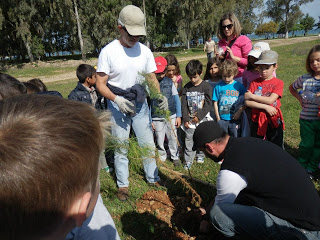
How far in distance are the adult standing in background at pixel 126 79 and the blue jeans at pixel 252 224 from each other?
961mm

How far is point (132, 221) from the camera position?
2648 mm

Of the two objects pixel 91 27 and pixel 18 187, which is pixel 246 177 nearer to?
pixel 18 187

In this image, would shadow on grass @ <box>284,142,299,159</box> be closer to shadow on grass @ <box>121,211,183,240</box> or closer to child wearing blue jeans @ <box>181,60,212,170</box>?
child wearing blue jeans @ <box>181,60,212,170</box>

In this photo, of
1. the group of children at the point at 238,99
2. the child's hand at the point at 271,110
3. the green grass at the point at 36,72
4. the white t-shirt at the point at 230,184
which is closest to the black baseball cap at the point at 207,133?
the white t-shirt at the point at 230,184

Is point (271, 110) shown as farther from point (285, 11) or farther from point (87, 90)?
point (285, 11)

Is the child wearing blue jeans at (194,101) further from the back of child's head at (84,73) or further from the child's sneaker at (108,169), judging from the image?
the back of child's head at (84,73)

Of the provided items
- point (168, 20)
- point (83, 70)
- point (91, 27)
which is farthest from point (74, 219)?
point (168, 20)

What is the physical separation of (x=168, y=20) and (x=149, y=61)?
121ft

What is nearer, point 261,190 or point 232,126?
point 261,190

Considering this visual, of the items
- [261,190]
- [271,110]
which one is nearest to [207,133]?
[261,190]

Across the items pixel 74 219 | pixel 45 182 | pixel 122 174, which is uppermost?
pixel 45 182

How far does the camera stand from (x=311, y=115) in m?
3.00

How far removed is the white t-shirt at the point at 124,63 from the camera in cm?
256

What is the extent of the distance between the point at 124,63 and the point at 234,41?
75.1 inches
